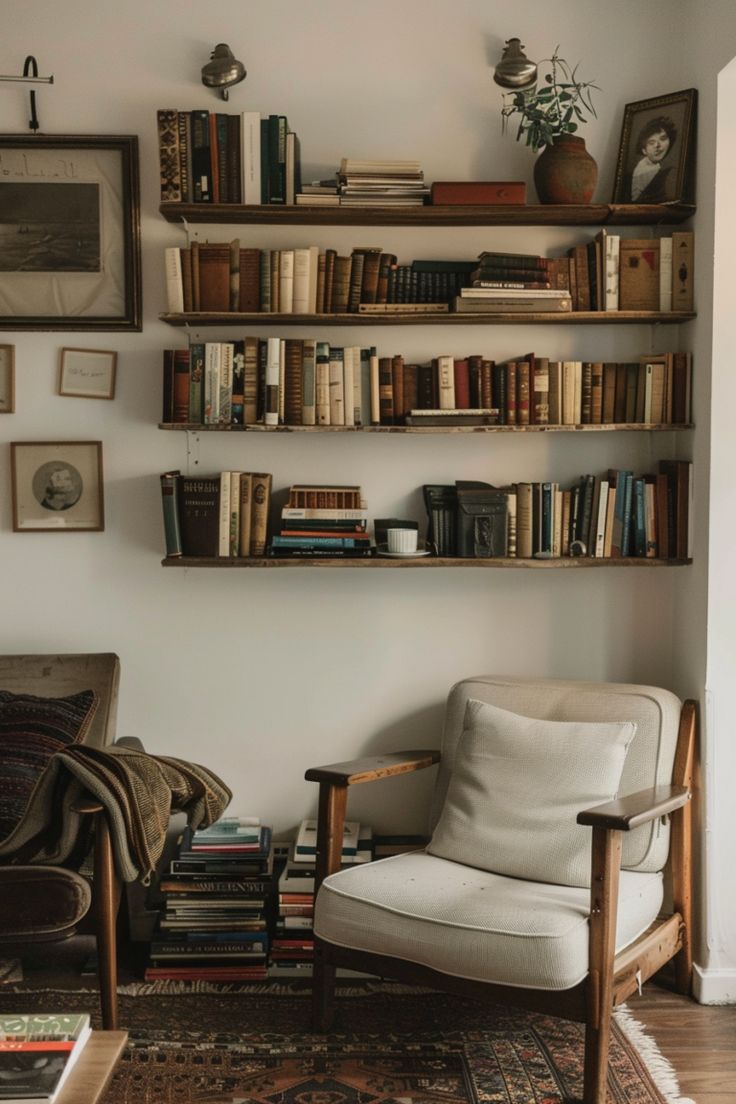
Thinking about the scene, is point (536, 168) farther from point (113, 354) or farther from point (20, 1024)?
point (20, 1024)

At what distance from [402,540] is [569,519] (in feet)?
1.61

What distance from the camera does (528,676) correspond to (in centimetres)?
344

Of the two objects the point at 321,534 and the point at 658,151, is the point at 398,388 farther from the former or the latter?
the point at 658,151

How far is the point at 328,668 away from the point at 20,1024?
1642mm

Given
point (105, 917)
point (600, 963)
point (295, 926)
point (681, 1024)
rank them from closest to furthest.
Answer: point (600, 963), point (105, 917), point (681, 1024), point (295, 926)

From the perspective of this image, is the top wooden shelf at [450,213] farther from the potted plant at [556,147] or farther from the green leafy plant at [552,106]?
the green leafy plant at [552,106]

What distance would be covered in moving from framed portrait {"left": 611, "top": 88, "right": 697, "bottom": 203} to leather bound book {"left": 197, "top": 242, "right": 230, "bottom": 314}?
3.76 feet

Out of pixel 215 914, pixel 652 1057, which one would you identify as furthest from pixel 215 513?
pixel 652 1057

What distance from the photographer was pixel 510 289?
3.19m

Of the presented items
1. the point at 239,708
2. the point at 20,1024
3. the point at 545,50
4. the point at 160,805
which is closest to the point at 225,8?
the point at 545,50

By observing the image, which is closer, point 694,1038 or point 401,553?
point 694,1038

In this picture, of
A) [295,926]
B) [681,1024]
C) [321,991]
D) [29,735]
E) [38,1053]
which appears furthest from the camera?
[295,926]

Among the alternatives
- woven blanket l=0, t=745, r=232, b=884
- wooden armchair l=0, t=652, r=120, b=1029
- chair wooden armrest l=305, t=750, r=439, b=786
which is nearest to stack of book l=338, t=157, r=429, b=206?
chair wooden armrest l=305, t=750, r=439, b=786

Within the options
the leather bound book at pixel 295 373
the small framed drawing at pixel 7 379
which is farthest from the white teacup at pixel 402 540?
the small framed drawing at pixel 7 379
